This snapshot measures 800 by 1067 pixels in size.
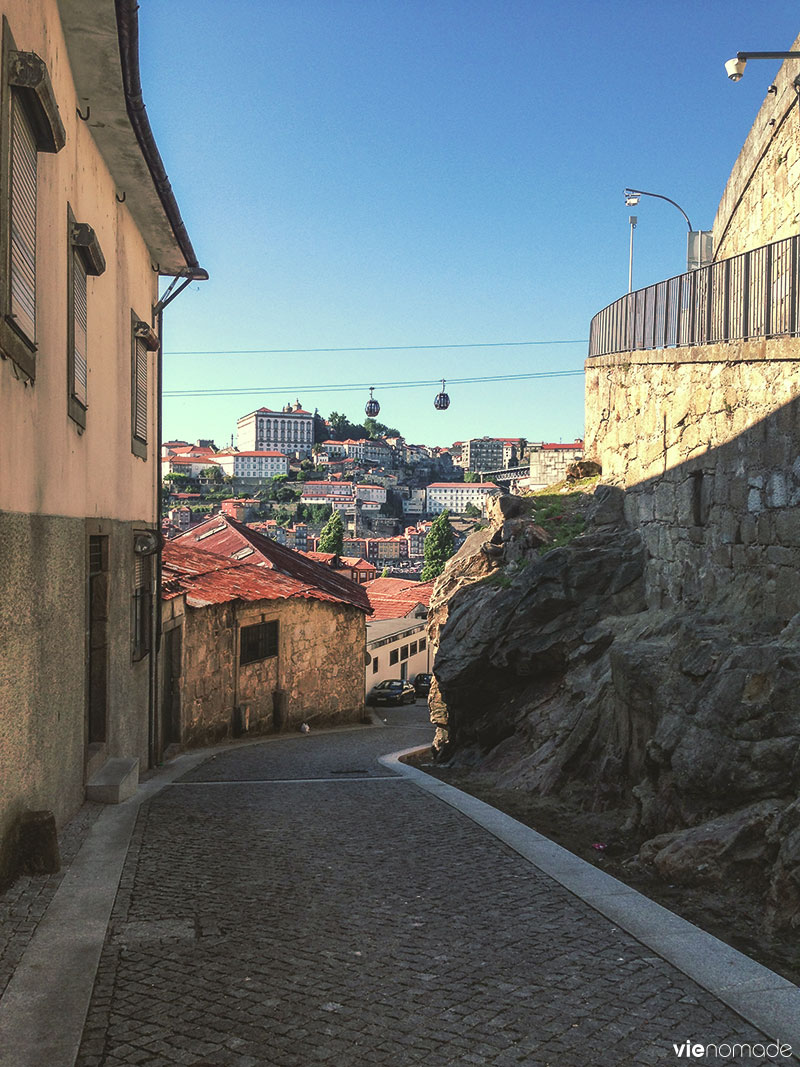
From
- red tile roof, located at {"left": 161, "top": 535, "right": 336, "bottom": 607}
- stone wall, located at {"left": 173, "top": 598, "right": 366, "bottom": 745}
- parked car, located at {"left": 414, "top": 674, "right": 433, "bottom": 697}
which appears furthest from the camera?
parked car, located at {"left": 414, "top": 674, "right": 433, "bottom": 697}

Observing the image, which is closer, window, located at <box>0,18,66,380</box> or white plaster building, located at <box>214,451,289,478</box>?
window, located at <box>0,18,66,380</box>

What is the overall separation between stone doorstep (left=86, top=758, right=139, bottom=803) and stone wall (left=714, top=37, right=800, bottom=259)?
910 cm

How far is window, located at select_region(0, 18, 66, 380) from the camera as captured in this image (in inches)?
201

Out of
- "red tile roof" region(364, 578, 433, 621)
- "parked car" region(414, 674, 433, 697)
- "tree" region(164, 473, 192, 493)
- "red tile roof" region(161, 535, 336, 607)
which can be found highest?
"tree" region(164, 473, 192, 493)

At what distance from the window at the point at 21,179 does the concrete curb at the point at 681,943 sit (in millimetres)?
4937

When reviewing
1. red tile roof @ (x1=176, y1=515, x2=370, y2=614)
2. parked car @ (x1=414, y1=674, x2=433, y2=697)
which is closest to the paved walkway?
red tile roof @ (x1=176, y1=515, x2=370, y2=614)

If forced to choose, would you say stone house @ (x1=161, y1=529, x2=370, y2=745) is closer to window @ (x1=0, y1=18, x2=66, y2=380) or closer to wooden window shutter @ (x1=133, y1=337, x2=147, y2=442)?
wooden window shutter @ (x1=133, y1=337, x2=147, y2=442)

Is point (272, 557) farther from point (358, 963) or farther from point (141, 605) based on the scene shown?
point (358, 963)

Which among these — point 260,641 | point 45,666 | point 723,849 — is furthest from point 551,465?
point 45,666

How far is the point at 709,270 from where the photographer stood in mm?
10641

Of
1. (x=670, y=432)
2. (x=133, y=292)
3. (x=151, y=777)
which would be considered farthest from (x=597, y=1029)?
(x=133, y=292)

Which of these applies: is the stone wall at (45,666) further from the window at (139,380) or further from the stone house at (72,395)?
the window at (139,380)

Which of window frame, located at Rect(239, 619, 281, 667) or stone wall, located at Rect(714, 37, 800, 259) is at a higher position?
stone wall, located at Rect(714, 37, 800, 259)

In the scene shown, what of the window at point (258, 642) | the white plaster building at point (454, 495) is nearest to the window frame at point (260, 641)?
the window at point (258, 642)
